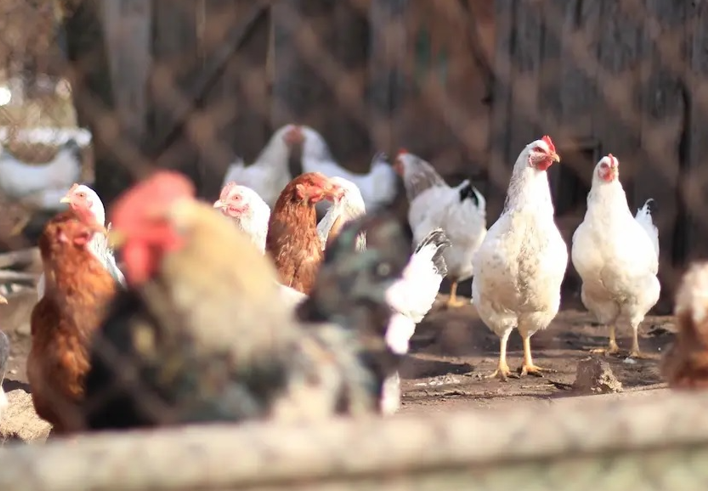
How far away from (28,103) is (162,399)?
268 inches

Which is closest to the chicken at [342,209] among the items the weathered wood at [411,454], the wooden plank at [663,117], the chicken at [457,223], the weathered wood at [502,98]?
the chicken at [457,223]

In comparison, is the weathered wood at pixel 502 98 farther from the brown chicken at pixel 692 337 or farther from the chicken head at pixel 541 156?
the brown chicken at pixel 692 337

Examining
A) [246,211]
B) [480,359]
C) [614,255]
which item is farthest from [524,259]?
[246,211]

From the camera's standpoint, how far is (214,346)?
1.81 m

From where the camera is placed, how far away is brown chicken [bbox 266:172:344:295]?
389 centimetres

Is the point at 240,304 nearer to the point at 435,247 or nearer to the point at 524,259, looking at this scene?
the point at 435,247

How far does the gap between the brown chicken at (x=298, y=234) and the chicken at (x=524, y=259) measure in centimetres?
80

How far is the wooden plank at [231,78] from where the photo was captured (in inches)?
314

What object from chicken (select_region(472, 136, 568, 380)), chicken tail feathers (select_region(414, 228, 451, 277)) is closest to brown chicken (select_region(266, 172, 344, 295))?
chicken tail feathers (select_region(414, 228, 451, 277))

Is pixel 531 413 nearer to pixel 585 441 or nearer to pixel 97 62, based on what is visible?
pixel 585 441

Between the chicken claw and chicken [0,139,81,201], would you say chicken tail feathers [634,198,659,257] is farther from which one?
chicken [0,139,81,201]

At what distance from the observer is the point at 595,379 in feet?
13.3

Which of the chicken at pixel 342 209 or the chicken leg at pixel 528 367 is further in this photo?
the chicken leg at pixel 528 367

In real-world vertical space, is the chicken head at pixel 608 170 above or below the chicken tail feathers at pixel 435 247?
above
